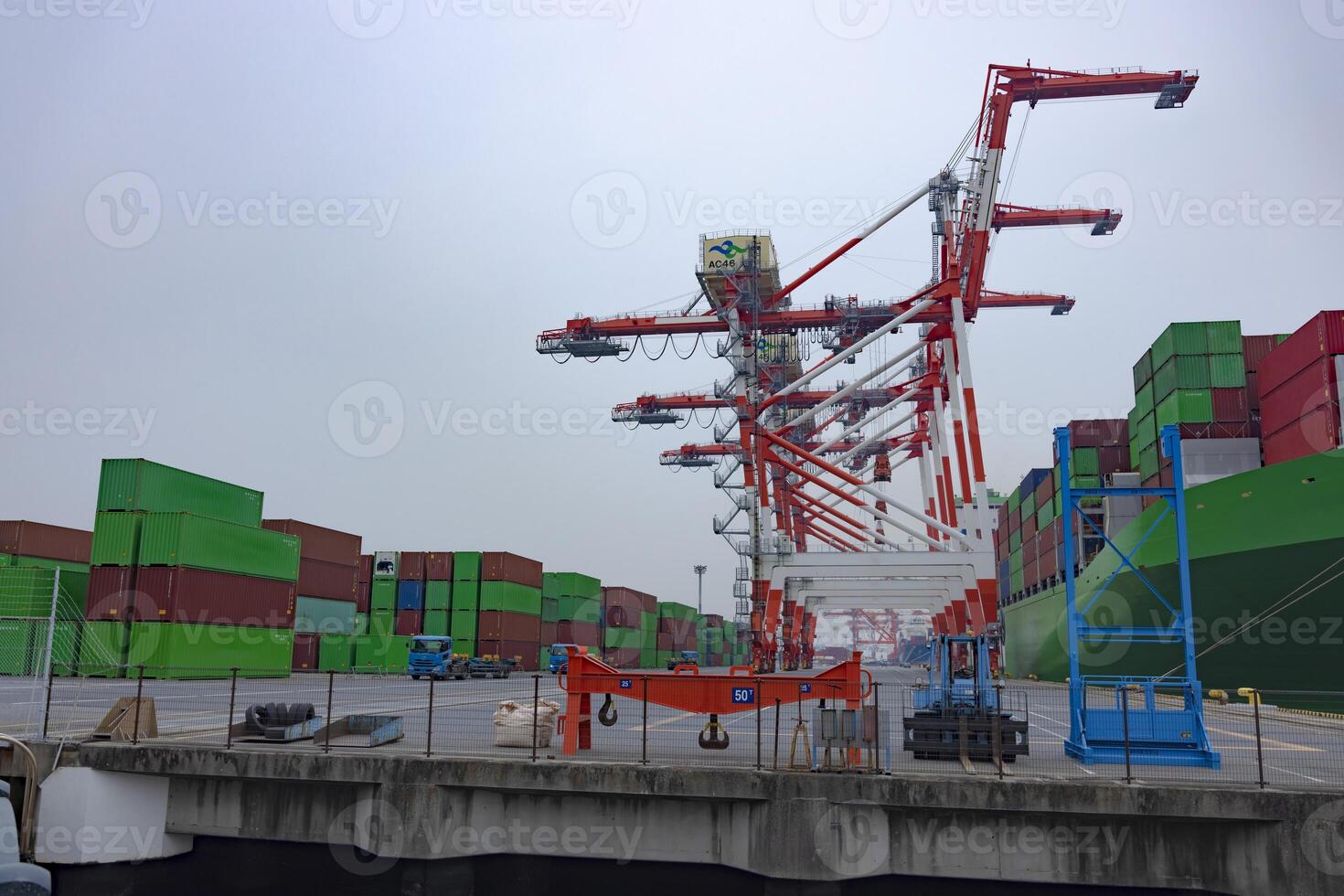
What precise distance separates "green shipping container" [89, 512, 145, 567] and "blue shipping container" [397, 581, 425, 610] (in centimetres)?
2576

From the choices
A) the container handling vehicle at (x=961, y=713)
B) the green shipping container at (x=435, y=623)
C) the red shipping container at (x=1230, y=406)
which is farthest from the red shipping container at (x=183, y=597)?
the red shipping container at (x=1230, y=406)

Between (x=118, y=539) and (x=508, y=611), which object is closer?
(x=118, y=539)

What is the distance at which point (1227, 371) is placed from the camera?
3788 centimetres

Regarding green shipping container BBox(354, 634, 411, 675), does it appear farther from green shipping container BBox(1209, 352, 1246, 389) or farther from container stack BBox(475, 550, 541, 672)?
green shipping container BBox(1209, 352, 1246, 389)

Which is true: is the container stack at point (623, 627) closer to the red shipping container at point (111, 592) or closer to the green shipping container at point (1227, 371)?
the red shipping container at point (111, 592)

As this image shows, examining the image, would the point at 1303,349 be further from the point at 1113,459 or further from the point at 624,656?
the point at 624,656

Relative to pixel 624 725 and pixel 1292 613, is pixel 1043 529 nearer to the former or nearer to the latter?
pixel 1292 613

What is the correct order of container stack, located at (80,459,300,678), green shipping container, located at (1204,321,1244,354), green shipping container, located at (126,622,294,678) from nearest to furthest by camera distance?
1. green shipping container, located at (126,622,294,678)
2. container stack, located at (80,459,300,678)
3. green shipping container, located at (1204,321,1244,354)

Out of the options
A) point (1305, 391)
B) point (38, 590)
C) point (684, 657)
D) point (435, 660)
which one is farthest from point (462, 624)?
point (1305, 391)

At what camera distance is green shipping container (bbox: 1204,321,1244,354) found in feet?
124

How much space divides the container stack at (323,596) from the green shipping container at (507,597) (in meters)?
9.01

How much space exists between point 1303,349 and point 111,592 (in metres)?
43.8

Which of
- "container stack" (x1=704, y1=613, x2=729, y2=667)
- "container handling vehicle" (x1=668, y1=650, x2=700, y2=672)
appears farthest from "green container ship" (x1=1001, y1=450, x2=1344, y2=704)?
"container stack" (x1=704, y1=613, x2=729, y2=667)

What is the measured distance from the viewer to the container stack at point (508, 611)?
61.2 m
